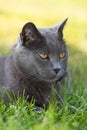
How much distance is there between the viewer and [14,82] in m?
5.84

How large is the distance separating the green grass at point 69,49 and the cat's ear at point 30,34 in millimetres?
584

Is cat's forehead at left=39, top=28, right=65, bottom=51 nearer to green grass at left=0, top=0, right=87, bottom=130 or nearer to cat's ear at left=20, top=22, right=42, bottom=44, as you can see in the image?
cat's ear at left=20, top=22, right=42, bottom=44

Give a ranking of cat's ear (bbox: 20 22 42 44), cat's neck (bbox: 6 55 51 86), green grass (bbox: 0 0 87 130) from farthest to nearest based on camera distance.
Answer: cat's neck (bbox: 6 55 51 86) < cat's ear (bbox: 20 22 42 44) < green grass (bbox: 0 0 87 130)

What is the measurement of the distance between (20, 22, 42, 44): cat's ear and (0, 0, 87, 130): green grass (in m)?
0.58

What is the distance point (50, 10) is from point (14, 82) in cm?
639

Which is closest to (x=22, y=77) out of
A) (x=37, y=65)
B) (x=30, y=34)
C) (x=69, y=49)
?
(x=37, y=65)

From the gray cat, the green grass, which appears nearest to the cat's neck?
the gray cat

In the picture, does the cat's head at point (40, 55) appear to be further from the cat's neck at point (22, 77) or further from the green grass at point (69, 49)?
the green grass at point (69, 49)

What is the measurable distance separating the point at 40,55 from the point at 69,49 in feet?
13.3

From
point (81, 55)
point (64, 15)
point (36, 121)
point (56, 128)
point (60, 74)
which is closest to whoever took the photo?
point (56, 128)

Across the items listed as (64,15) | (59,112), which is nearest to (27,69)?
(59,112)

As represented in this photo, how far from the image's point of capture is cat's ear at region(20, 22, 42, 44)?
18.4 ft

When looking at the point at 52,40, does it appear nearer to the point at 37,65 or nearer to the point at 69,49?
the point at 37,65

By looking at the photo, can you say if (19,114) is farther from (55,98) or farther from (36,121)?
(55,98)
